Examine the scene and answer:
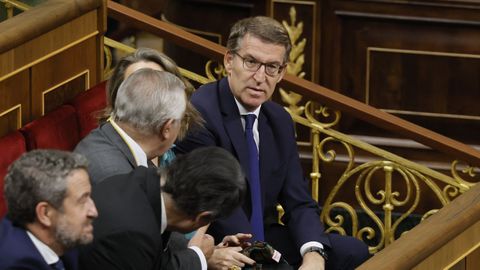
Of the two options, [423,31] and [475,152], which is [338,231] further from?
[423,31]

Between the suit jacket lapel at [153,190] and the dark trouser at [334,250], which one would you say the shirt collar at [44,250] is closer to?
the suit jacket lapel at [153,190]

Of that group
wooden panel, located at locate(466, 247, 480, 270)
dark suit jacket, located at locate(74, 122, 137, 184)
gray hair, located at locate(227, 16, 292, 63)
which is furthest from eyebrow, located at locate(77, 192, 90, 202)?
gray hair, located at locate(227, 16, 292, 63)

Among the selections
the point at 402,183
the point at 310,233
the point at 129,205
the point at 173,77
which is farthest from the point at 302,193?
the point at 402,183

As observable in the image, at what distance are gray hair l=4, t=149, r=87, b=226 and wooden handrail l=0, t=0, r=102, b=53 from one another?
96 centimetres

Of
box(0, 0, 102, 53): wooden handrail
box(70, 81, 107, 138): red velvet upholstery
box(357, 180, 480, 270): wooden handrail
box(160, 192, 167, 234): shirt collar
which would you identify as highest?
box(0, 0, 102, 53): wooden handrail

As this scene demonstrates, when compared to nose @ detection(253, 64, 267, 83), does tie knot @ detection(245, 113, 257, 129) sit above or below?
below

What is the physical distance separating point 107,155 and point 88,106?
69 centimetres

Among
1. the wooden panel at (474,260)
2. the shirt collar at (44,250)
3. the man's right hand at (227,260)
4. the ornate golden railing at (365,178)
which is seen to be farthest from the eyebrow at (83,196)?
the ornate golden railing at (365,178)

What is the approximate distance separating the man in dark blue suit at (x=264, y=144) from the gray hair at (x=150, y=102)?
0.66 metres

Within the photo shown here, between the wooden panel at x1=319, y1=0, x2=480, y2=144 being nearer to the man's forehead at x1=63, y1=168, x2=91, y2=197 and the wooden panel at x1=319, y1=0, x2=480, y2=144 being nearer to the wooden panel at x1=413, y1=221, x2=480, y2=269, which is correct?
the wooden panel at x1=413, y1=221, x2=480, y2=269

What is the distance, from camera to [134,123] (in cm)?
412

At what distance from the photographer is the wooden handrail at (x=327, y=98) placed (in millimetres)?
5641

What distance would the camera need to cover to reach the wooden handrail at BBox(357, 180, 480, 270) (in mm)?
3660

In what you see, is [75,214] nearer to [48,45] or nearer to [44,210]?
[44,210]
